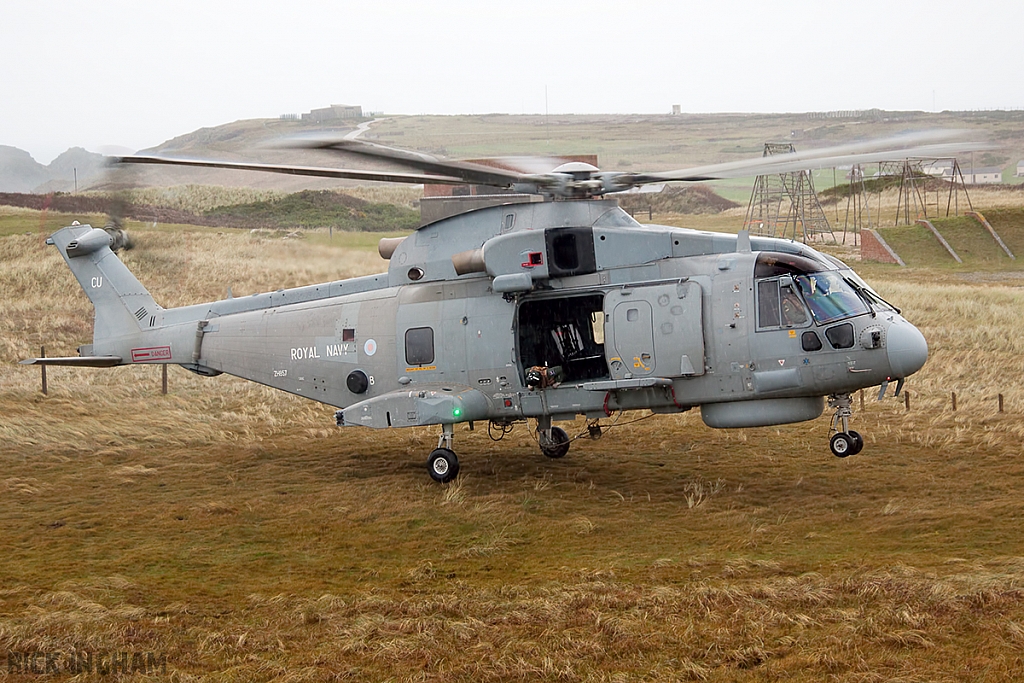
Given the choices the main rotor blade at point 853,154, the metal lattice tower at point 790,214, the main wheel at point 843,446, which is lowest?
the main wheel at point 843,446

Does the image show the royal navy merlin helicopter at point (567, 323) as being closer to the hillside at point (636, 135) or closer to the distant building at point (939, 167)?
the distant building at point (939, 167)

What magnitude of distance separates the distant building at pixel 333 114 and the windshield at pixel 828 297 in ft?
289

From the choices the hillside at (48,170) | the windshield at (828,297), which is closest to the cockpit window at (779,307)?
the windshield at (828,297)

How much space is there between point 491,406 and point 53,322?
1785 cm

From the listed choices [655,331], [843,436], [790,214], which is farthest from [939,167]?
[655,331]

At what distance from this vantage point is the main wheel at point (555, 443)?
14961 mm

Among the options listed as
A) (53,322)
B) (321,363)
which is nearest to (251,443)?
(321,363)

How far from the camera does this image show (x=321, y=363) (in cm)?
1476

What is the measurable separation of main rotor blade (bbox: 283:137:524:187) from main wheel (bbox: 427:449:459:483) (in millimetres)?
3998

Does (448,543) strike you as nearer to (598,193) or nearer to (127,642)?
(127,642)

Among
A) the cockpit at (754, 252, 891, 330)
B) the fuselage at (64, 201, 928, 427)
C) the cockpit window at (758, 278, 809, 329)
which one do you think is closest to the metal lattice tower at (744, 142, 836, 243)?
the fuselage at (64, 201, 928, 427)

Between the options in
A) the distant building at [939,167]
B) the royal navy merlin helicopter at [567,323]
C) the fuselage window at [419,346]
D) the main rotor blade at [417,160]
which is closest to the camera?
the main rotor blade at [417,160]

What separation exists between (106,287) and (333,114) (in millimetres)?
93551

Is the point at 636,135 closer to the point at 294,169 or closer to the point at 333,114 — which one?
the point at 333,114
